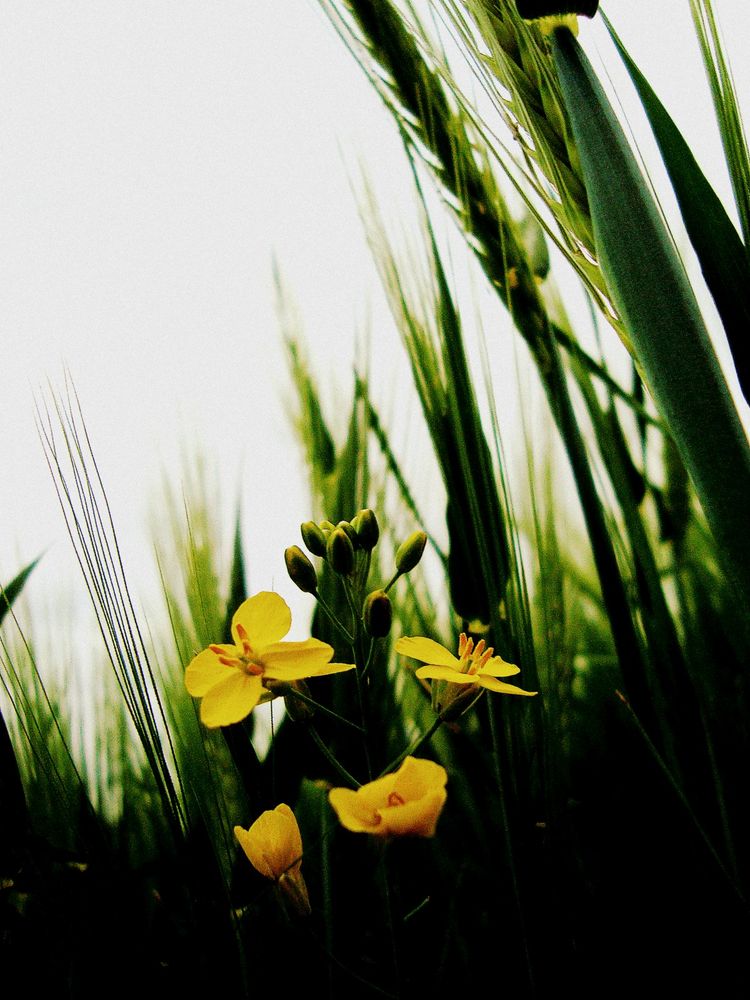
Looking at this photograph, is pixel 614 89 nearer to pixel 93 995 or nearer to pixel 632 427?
pixel 632 427

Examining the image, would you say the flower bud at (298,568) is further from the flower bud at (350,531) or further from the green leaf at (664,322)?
the green leaf at (664,322)

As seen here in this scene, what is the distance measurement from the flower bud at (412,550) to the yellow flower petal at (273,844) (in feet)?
0.31

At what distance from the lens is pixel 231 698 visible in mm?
212

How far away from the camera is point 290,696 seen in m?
0.24

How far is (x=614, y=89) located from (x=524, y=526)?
8.5 inches

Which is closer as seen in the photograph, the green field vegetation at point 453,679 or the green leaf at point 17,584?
the green field vegetation at point 453,679

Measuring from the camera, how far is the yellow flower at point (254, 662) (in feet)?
0.69

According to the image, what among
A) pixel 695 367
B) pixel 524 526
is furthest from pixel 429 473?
pixel 695 367

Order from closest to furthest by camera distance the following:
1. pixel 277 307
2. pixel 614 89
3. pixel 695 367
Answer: pixel 695 367 < pixel 614 89 < pixel 277 307

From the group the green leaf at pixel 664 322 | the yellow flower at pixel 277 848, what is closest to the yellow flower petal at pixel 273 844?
the yellow flower at pixel 277 848

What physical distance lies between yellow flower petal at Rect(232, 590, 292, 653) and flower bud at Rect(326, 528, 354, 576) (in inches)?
1.2

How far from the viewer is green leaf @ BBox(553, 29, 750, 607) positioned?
23cm

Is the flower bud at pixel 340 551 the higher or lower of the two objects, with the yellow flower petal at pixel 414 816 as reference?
higher

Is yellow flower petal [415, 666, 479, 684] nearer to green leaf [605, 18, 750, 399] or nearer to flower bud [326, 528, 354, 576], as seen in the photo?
flower bud [326, 528, 354, 576]
